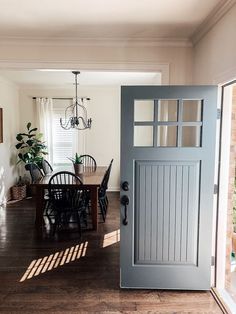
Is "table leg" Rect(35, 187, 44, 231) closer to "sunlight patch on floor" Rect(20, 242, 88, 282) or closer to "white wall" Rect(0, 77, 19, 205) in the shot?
"sunlight patch on floor" Rect(20, 242, 88, 282)

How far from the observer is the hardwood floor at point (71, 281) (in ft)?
8.11

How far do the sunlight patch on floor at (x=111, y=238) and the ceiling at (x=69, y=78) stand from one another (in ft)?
9.55

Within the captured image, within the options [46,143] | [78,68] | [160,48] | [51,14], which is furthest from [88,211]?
[51,14]

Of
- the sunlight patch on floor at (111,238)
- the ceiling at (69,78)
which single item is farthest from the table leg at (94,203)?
the ceiling at (69,78)

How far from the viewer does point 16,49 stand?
3219 mm

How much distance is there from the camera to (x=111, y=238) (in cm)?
406

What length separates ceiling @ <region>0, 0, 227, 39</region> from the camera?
2387mm

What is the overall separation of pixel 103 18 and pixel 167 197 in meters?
1.87

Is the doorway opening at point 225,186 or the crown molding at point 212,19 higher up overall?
the crown molding at point 212,19

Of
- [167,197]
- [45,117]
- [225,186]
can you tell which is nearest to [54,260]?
[167,197]

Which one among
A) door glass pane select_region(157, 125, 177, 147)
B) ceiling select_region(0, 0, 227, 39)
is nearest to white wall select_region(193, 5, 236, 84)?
ceiling select_region(0, 0, 227, 39)

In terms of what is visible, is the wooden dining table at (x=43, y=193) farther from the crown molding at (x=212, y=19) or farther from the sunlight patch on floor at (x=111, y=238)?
the crown molding at (x=212, y=19)

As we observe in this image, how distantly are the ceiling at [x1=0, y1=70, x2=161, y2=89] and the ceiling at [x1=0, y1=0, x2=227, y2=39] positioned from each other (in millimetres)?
2037

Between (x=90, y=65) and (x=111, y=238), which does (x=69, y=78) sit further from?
(x=111, y=238)
